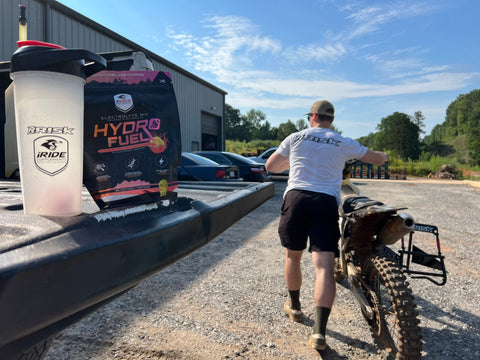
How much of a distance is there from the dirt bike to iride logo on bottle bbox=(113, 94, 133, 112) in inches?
68.7

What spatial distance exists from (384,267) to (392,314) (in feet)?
0.98

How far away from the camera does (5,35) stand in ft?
29.9

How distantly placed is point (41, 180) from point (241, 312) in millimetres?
2350

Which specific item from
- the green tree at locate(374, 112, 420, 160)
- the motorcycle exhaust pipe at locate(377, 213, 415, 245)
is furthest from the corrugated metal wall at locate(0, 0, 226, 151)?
the green tree at locate(374, 112, 420, 160)

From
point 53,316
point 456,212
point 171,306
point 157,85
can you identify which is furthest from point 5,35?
point 456,212

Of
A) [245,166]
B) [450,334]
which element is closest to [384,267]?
[450,334]

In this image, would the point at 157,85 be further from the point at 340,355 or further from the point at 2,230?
the point at 340,355

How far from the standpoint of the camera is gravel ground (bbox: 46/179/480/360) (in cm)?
228

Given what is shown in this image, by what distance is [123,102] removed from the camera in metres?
1.09

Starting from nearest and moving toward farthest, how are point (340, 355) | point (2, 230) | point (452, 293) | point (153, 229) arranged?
point (2, 230), point (153, 229), point (340, 355), point (452, 293)

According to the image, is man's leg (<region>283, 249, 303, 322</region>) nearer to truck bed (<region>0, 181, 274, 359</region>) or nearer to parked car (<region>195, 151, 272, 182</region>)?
truck bed (<region>0, 181, 274, 359</region>)

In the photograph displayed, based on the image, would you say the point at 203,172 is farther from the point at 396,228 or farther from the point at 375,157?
the point at 396,228

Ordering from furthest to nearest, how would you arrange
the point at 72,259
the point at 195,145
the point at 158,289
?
the point at 195,145 < the point at 158,289 < the point at 72,259

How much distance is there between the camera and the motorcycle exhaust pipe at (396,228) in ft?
7.16
